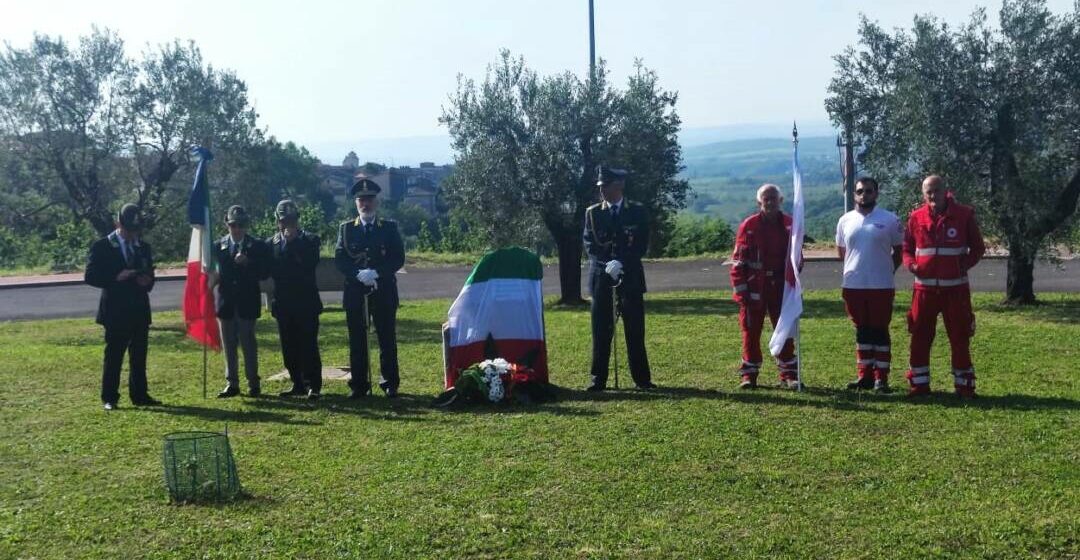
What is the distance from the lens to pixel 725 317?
59.3 ft

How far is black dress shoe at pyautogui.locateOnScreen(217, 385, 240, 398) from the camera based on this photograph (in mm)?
11484

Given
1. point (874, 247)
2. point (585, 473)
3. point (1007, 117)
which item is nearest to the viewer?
point (585, 473)

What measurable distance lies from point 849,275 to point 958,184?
7533 millimetres

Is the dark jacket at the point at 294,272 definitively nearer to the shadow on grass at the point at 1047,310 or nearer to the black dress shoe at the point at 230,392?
the black dress shoe at the point at 230,392

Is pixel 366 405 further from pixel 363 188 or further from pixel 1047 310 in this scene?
pixel 1047 310

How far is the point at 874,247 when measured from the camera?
1016cm

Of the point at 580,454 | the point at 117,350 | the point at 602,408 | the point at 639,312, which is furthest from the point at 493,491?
A: the point at 117,350

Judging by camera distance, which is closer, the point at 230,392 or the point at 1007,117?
the point at 230,392

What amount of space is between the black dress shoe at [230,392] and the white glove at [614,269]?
398cm

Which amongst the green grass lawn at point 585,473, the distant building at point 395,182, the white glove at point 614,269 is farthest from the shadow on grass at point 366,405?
the distant building at point 395,182

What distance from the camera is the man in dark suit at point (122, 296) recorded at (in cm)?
1084

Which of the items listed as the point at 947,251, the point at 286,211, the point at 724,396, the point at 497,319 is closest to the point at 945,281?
the point at 947,251

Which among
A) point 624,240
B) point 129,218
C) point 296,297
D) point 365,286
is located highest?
Result: point 129,218

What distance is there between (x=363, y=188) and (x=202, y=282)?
1.85 m
